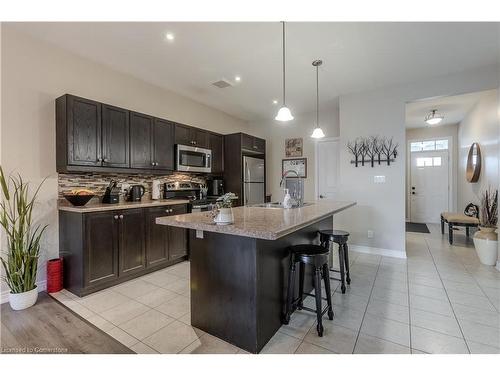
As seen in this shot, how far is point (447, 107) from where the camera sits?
4945 millimetres

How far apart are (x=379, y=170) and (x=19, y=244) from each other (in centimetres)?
471

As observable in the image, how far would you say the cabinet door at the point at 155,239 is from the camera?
313 centimetres

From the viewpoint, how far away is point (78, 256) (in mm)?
2543

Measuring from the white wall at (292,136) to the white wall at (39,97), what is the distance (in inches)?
133

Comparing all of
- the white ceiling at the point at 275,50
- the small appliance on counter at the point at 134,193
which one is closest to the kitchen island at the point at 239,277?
the small appliance on counter at the point at 134,193

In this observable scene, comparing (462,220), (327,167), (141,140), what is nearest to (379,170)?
(327,167)

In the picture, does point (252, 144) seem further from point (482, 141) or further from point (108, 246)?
point (482, 141)

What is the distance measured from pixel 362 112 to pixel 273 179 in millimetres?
2374

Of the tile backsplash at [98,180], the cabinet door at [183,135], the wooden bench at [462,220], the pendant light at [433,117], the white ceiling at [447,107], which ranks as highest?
the white ceiling at [447,107]

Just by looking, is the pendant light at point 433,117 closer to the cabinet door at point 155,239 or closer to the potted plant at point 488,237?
the potted plant at point 488,237

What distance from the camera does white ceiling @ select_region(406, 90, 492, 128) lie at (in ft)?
14.5

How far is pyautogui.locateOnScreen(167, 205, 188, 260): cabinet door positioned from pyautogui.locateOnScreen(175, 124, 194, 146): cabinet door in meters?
1.11

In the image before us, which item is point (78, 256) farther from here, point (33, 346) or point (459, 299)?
point (459, 299)
